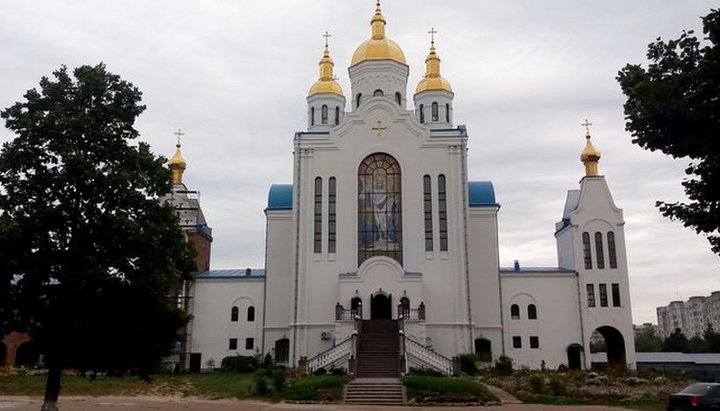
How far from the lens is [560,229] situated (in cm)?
4366

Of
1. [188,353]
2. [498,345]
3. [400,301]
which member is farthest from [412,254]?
[188,353]

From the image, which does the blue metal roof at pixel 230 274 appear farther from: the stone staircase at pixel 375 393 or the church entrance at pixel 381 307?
the stone staircase at pixel 375 393

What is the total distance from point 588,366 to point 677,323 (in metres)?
97.9

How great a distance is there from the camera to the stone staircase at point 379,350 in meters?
30.6

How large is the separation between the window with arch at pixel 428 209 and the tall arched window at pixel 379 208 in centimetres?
152

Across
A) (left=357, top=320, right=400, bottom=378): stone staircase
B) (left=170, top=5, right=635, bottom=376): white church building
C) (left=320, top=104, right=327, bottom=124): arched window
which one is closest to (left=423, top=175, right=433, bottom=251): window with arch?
(left=170, top=5, right=635, bottom=376): white church building

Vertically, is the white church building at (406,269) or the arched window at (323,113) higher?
the arched window at (323,113)

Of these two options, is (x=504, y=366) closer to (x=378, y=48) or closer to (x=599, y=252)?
(x=599, y=252)

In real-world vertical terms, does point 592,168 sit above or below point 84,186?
above

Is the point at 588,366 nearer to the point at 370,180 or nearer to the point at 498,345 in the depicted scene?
A: the point at 498,345

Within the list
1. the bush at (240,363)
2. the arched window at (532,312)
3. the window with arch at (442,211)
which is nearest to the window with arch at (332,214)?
the window with arch at (442,211)

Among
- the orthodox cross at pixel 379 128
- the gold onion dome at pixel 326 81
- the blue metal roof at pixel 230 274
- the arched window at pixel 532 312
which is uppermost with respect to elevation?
the gold onion dome at pixel 326 81

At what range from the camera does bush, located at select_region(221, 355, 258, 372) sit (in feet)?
124

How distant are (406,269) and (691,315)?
97.6 m
